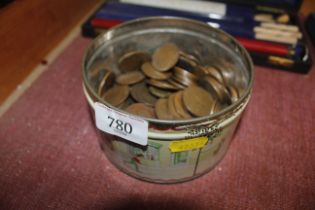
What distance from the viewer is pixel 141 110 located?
61 cm

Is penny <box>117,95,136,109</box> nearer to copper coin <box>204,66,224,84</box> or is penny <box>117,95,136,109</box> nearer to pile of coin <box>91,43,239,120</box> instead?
pile of coin <box>91,43,239,120</box>

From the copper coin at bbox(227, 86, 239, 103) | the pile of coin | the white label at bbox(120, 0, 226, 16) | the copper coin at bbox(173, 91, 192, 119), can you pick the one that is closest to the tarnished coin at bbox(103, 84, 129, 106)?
the pile of coin

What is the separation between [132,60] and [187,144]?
293 mm

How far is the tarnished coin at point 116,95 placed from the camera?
0.63 meters

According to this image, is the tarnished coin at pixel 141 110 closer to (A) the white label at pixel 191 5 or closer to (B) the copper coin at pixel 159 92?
(B) the copper coin at pixel 159 92

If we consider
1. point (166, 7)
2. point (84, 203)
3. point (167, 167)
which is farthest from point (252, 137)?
point (166, 7)

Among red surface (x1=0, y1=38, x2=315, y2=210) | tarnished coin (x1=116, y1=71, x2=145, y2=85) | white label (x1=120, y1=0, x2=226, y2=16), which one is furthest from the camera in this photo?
white label (x1=120, y1=0, x2=226, y2=16)


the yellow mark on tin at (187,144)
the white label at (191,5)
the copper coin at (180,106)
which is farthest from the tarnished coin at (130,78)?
the white label at (191,5)

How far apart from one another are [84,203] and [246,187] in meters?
0.32

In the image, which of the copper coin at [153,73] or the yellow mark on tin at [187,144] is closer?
the yellow mark on tin at [187,144]

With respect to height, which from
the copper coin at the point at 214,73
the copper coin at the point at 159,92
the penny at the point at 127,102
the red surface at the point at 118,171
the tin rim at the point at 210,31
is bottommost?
the red surface at the point at 118,171

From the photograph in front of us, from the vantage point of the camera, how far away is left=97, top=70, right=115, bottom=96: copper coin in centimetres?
65

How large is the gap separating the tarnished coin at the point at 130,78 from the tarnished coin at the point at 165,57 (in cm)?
4

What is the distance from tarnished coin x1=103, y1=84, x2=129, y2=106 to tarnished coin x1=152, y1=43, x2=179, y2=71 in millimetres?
89
